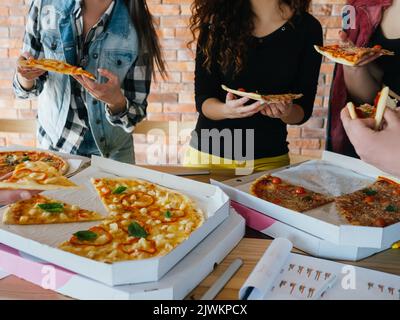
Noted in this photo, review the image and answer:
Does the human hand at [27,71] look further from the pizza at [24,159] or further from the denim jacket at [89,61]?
the pizza at [24,159]

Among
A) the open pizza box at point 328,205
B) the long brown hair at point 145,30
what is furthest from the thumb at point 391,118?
the long brown hair at point 145,30

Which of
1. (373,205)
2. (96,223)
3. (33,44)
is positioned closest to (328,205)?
(373,205)

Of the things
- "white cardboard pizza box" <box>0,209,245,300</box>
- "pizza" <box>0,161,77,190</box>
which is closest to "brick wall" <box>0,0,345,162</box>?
"pizza" <box>0,161,77,190</box>

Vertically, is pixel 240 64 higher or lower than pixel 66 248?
higher

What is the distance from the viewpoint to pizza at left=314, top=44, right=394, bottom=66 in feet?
5.55

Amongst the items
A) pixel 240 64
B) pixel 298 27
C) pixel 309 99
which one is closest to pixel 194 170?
pixel 240 64

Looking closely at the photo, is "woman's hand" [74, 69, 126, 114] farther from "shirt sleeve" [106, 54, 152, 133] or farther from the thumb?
the thumb

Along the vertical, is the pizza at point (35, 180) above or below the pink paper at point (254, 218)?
above

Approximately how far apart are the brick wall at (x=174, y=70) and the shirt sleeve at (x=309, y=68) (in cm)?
135

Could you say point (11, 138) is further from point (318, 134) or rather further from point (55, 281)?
point (55, 281)

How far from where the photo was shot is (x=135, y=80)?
83.4 inches

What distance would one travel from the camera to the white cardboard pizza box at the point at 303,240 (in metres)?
1.14

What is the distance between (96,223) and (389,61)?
1.36 metres
